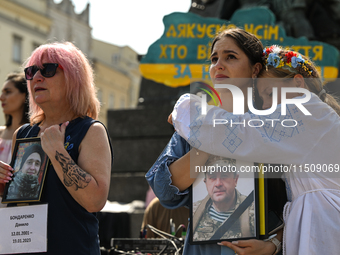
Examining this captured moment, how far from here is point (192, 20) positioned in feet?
21.5

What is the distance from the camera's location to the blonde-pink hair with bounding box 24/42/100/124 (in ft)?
7.18

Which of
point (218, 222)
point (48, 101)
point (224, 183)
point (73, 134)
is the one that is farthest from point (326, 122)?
point (48, 101)

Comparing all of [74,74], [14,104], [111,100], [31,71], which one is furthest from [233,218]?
[111,100]

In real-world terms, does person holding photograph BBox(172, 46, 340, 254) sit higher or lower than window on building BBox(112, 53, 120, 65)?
lower

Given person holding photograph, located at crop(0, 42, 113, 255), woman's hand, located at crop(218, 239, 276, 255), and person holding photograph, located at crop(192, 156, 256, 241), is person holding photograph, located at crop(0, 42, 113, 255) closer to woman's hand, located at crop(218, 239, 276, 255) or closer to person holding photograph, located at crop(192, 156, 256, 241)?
person holding photograph, located at crop(192, 156, 256, 241)

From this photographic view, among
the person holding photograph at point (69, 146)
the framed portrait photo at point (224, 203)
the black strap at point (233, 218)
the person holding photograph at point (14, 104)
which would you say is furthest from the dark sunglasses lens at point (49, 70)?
the person holding photograph at point (14, 104)

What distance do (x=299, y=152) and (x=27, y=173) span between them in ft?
3.88

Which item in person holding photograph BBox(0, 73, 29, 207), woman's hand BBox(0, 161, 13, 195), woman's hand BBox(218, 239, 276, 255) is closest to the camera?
woman's hand BBox(218, 239, 276, 255)

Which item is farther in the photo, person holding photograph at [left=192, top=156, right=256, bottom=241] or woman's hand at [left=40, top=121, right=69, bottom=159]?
woman's hand at [left=40, top=121, right=69, bottom=159]

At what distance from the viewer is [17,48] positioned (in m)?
29.1

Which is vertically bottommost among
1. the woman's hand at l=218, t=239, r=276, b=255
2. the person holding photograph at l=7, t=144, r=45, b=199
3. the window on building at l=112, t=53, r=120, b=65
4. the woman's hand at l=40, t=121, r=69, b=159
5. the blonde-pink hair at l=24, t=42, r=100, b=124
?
the woman's hand at l=218, t=239, r=276, b=255

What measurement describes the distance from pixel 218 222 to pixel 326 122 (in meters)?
0.60

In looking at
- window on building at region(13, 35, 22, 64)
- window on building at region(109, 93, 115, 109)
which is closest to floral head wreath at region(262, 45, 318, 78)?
window on building at region(13, 35, 22, 64)

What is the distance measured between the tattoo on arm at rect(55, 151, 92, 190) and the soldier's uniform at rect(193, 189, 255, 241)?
0.49 metres
